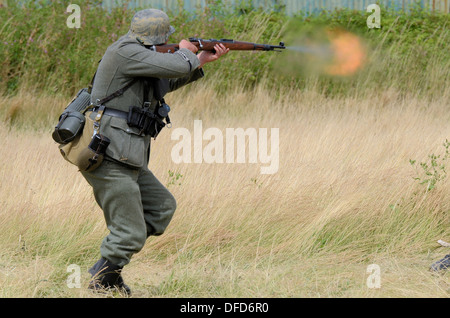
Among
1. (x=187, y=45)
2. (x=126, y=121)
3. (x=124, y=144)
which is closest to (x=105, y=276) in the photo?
(x=124, y=144)

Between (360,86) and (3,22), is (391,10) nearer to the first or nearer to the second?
(360,86)

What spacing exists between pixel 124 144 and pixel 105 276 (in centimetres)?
83

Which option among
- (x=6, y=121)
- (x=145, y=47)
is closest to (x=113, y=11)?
(x=6, y=121)

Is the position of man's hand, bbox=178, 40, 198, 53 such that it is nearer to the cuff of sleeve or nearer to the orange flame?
the cuff of sleeve

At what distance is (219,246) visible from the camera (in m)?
5.41

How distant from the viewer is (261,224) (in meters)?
5.73

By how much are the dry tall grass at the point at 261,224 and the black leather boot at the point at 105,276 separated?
9cm

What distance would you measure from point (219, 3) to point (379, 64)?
3066 millimetres

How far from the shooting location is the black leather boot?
4.43 metres

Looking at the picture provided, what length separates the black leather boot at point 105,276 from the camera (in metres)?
4.43

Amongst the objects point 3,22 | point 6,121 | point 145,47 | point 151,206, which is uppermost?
point 145,47

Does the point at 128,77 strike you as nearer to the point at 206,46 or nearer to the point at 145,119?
the point at 145,119

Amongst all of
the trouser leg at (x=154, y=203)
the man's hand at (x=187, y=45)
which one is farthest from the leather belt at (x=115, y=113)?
the man's hand at (x=187, y=45)

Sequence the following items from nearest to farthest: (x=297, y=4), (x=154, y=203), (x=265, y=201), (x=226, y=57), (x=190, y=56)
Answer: (x=190, y=56) → (x=154, y=203) → (x=265, y=201) → (x=226, y=57) → (x=297, y=4)
